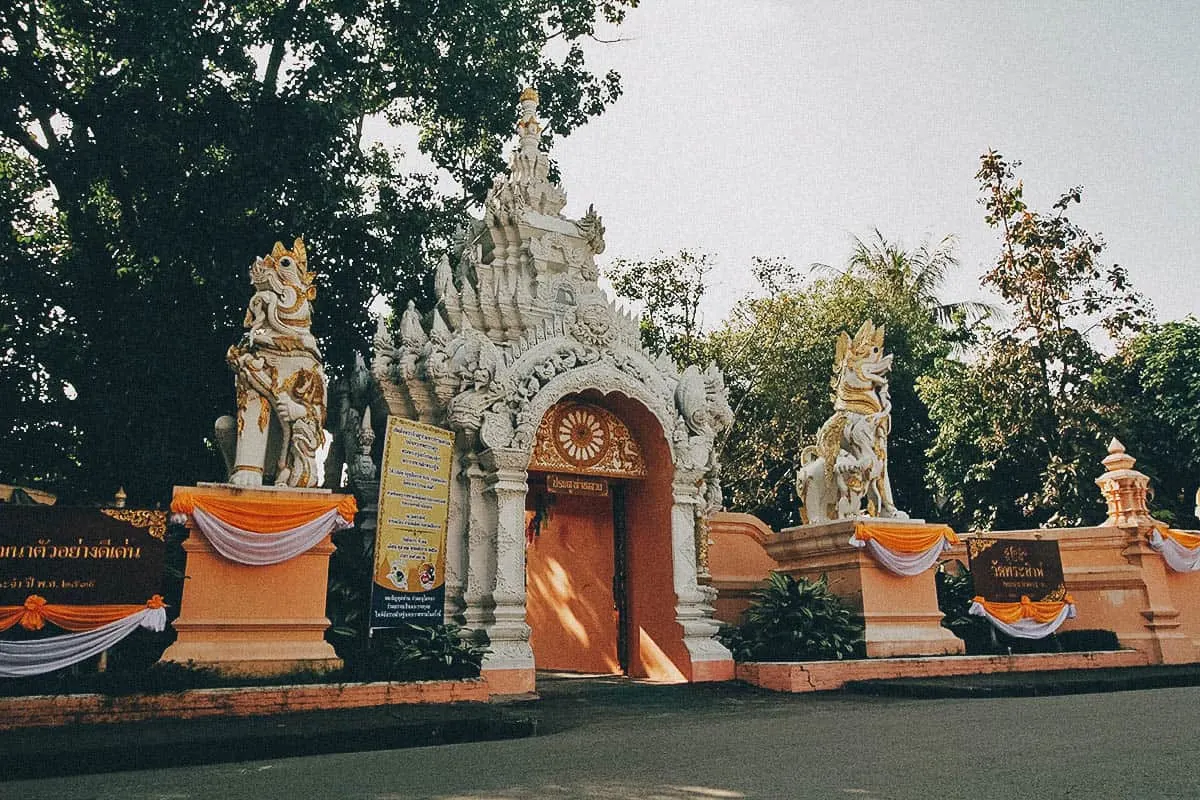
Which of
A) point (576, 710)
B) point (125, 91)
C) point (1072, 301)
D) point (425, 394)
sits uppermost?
point (125, 91)

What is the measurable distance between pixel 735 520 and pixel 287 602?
23.0 ft

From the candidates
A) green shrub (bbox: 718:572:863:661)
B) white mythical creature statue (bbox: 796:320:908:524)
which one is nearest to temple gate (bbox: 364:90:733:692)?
green shrub (bbox: 718:572:863:661)

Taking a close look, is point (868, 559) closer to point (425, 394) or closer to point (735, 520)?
point (735, 520)

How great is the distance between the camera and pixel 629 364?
11109mm

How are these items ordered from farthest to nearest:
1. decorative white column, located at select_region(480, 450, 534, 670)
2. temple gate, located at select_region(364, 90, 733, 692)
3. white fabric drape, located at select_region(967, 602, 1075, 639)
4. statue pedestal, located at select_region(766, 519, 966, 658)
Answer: white fabric drape, located at select_region(967, 602, 1075, 639) → statue pedestal, located at select_region(766, 519, 966, 658) → temple gate, located at select_region(364, 90, 733, 692) → decorative white column, located at select_region(480, 450, 534, 670)

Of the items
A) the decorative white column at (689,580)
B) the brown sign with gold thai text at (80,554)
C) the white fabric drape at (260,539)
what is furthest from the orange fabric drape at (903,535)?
the brown sign with gold thai text at (80,554)

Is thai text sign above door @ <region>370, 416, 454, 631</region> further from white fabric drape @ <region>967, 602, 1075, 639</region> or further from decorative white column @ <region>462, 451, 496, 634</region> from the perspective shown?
white fabric drape @ <region>967, 602, 1075, 639</region>

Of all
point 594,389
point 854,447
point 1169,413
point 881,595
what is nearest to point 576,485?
point 594,389

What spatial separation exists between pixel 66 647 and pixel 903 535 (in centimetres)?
898

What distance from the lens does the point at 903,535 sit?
34.8 feet

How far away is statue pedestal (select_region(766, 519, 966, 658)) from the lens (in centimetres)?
1030

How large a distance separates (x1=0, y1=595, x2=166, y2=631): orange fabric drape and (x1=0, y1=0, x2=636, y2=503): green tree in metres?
5.17

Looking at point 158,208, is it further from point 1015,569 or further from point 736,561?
point 1015,569

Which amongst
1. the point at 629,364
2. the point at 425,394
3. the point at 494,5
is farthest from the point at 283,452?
the point at 494,5
